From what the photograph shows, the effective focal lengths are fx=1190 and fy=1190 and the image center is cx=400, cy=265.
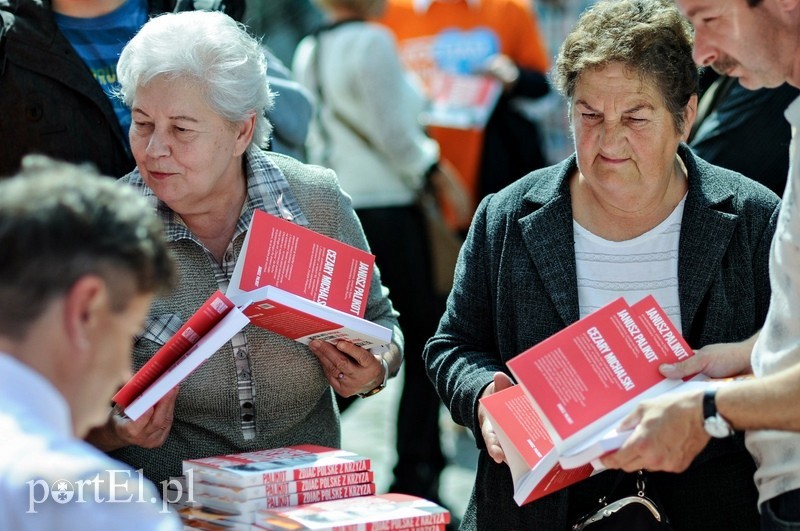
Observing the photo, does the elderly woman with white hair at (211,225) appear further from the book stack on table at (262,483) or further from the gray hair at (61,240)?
the gray hair at (61,240)

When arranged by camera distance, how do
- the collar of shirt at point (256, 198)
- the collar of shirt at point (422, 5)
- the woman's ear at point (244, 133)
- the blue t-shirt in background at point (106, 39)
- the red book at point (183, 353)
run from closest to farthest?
the red book at point (183, 353) → the collar of shirt at point (256, 198) → the woman's ear at point (244, 133) → the blue t-shirt in background at point (106, 39) → the collar of shirt at point (422, 5)

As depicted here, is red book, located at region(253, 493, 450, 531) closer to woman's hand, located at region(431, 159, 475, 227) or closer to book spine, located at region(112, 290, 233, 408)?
book spine, located at region(112, 290, 233, 408)

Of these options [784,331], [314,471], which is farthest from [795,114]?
[314,471]

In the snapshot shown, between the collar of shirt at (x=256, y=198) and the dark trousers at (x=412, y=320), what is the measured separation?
7.20ft

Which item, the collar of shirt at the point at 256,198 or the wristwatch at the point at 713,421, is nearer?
the wristwatch at the point at 713,421

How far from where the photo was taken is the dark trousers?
220 inches

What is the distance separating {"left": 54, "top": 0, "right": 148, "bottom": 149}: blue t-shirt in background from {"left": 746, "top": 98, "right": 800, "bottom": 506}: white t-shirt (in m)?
2.10

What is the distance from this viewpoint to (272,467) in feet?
8.63

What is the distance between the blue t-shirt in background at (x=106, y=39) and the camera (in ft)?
12.3

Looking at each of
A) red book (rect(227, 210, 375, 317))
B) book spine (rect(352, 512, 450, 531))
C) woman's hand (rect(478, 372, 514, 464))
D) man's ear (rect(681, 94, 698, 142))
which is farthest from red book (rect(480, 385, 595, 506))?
man's ear (rect(681, 94, 698, 142))

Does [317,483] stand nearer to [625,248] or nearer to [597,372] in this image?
[597,372]

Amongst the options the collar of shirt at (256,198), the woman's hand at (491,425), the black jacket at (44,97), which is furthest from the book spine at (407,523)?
the black jacket at (44,97)

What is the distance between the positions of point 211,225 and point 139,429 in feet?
2.12

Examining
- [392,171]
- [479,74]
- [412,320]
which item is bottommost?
[412,320]
